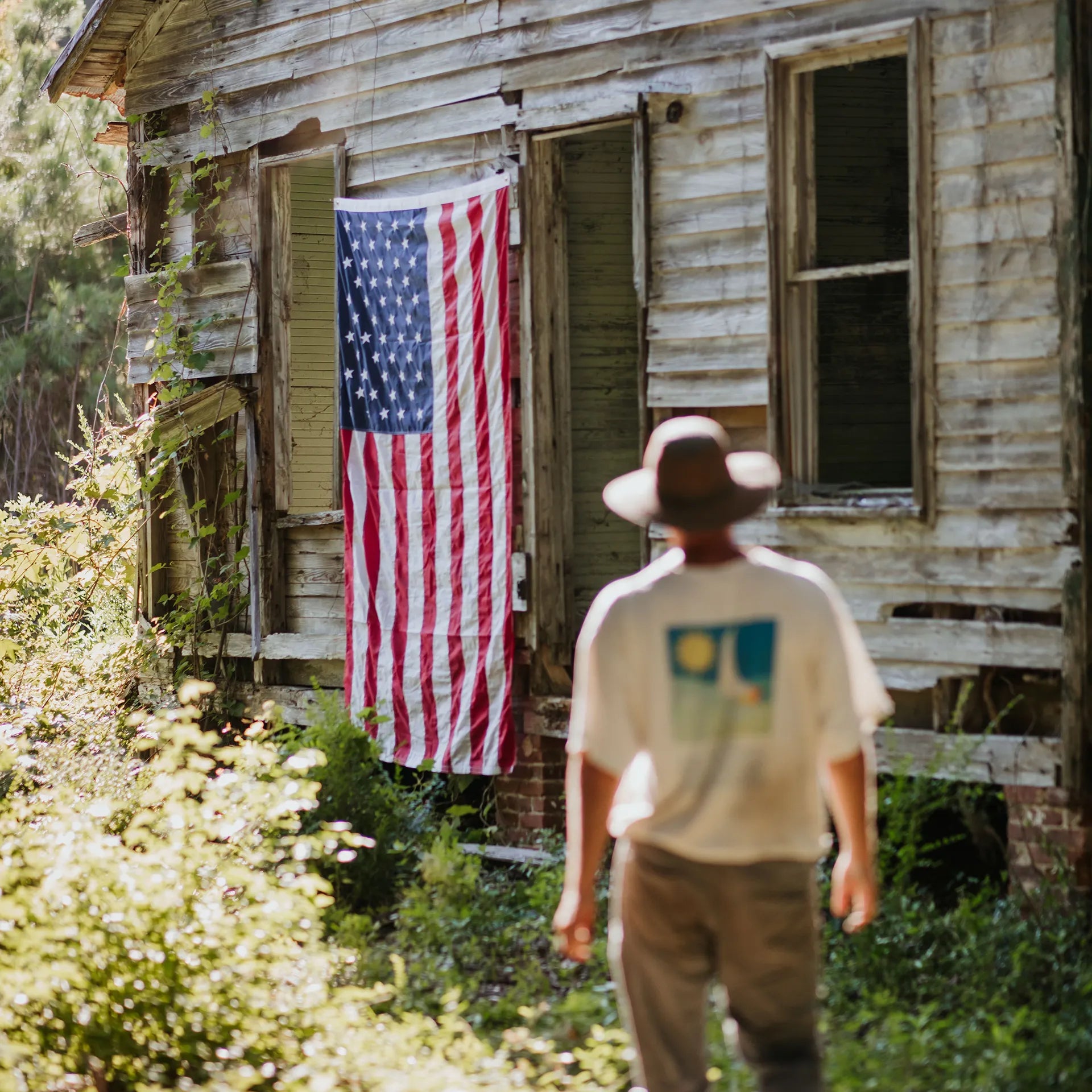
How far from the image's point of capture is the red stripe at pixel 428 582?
29.9ft

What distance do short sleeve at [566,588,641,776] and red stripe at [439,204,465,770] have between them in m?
5.00

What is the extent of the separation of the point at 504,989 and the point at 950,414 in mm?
3152

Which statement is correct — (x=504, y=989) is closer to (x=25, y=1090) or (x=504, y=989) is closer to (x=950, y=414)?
(x=25, y=1090)

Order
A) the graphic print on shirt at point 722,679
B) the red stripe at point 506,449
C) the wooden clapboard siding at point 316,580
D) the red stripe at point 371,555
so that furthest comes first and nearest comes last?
the wooden clapboard siding at point 316,580 < the red stripe at point 371,555 < the red stripe at point 506,449 < the graphic print on shirt at point 722,679

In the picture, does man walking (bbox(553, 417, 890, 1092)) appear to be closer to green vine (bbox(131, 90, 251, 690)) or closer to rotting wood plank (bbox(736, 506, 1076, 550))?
rotting wood plank (bbox(736, 506, 1076, 550))

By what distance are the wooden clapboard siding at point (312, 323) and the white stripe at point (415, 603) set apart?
1.95 meters

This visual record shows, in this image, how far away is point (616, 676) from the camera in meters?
3.96

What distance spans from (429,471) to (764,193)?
2573mm

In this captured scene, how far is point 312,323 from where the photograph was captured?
11.4m

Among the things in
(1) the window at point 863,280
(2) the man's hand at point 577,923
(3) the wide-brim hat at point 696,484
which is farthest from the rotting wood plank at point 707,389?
(2) the man's hand at point 577,923

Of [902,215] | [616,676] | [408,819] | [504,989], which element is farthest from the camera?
[902,215]

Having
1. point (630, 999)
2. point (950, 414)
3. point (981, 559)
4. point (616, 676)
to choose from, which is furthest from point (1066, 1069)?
point (950, 414)

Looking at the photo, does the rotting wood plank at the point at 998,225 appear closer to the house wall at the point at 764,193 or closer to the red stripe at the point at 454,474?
the house wall at the point at 764,193

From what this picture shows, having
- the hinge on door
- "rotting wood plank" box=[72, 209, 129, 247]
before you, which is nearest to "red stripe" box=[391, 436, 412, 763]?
the hinge on door
